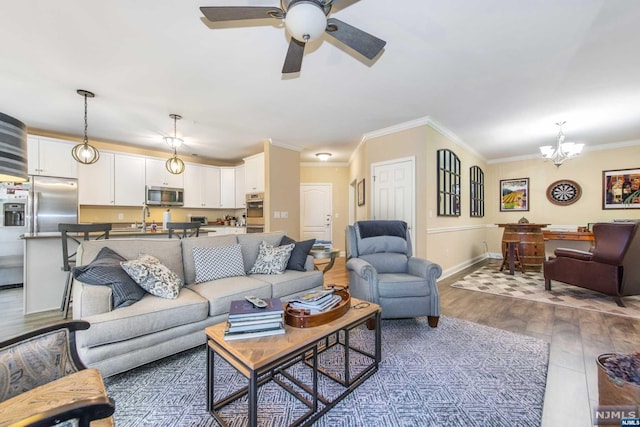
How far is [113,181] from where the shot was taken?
4.86 metres

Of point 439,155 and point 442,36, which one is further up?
point 442,36

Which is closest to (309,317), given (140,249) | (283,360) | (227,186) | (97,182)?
(283,360)

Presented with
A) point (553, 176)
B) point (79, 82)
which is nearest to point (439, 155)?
point (553, 176)

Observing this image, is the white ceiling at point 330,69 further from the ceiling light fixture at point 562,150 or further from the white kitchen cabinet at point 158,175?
the white kitchen cabinet at point 158,175

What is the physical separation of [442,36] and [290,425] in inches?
114

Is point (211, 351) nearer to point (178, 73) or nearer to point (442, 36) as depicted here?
point (178, 73)

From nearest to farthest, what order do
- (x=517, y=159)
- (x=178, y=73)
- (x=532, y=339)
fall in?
(x=532, y=339) < (x=178, y=73) < (x=517, y=159)

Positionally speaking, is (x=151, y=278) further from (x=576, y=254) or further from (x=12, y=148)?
(x=576, y=254)

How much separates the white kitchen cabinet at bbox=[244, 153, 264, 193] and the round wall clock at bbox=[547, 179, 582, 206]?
21.8 ft

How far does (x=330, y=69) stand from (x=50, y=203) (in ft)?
16.0

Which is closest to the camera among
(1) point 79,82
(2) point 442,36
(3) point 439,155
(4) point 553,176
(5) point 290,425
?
(5) point 290,425

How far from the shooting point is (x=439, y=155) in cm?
436

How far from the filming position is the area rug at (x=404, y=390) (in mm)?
1425

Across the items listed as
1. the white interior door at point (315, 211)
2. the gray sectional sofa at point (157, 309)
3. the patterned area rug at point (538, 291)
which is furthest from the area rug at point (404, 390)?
the white interior door at point (315, 211)
